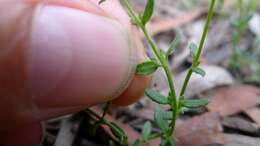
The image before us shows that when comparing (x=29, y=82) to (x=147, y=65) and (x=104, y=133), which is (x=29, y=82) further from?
(x=104, y=133)

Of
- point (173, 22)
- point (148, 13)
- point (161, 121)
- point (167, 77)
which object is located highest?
point (148, 13)

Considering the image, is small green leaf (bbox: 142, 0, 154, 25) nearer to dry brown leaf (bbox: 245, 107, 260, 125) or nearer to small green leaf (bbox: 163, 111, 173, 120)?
small green leaf (bbox: 163, 111, 173, 120)

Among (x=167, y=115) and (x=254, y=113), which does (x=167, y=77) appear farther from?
(x=254, y=113)

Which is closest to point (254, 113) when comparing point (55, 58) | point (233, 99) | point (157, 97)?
point (233, 99)

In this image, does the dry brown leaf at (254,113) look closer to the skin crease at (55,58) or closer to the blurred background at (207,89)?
the blurred background at (207,89)

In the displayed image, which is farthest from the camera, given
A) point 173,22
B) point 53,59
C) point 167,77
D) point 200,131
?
point 173,22

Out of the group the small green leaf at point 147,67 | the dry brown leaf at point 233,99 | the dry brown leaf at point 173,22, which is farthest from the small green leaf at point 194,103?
the dry brown leaf at point 173,22

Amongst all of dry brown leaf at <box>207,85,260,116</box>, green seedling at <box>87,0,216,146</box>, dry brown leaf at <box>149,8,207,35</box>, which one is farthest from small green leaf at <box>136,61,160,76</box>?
dry brown leaf at <box>149,8,207,35</box>
